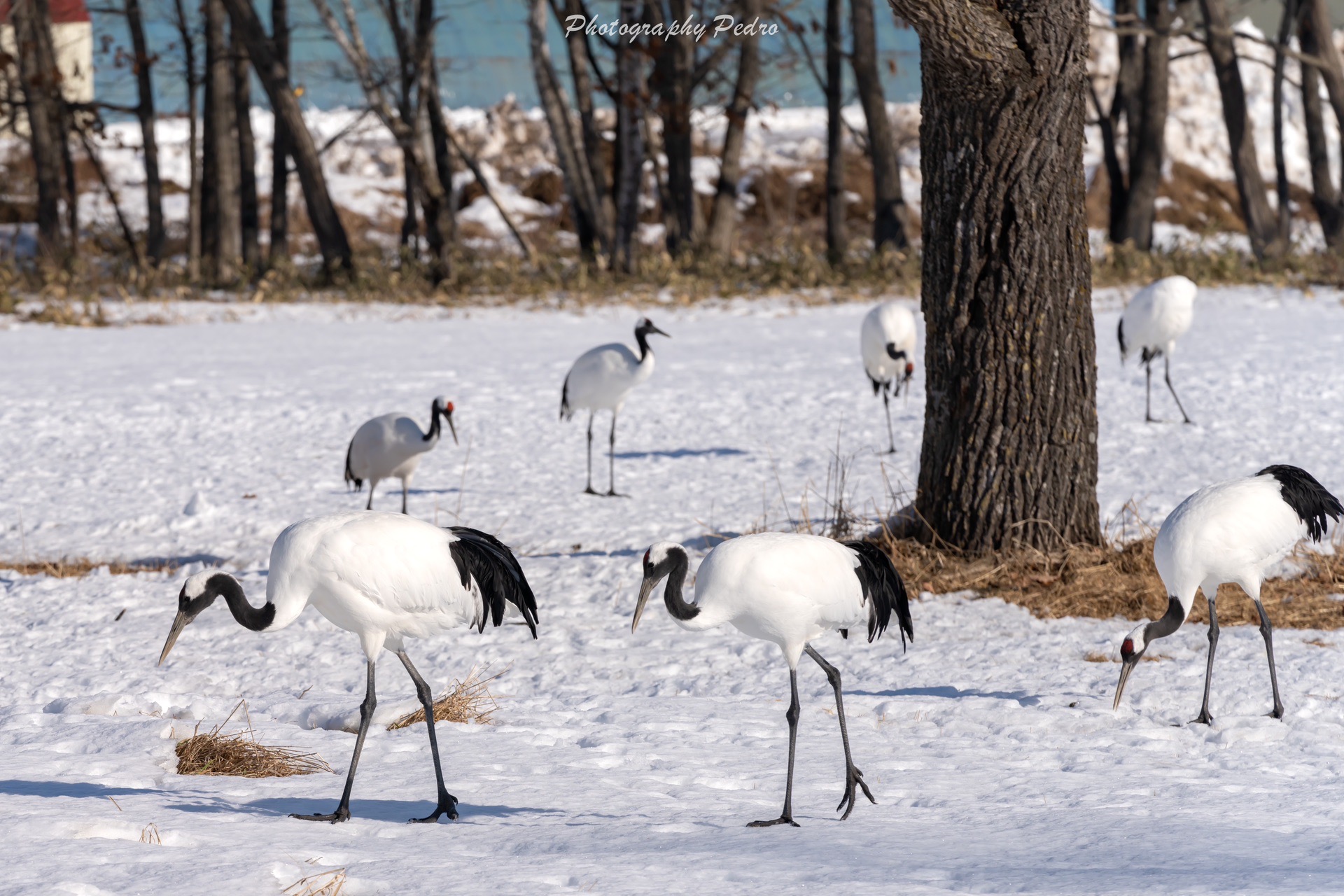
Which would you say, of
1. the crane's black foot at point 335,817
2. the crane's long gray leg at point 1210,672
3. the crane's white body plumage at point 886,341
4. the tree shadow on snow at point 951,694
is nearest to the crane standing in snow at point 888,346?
the crane's white body plumage at point 886,341

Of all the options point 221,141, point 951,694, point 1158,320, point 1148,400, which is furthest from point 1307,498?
point 221,141

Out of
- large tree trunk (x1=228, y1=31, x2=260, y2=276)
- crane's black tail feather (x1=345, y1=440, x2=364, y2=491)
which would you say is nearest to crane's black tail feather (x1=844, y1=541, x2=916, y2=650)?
crane's black tail feather (x1=345, y1=440, x2=364, y2=491)

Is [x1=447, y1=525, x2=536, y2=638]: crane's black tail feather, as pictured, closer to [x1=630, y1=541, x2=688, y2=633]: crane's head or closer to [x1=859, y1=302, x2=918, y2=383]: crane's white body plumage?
[x1=630, y1=541, x2=688, y2=633]: crane's head

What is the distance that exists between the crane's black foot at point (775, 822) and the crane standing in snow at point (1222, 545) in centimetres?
161

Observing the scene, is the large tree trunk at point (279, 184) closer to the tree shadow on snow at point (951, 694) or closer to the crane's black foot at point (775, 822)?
the tree shadow on snow at point (951, 694)

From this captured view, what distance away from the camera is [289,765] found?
468 cm

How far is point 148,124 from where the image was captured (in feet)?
87.5

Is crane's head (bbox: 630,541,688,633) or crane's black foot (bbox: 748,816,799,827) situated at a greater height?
crane's head (bbox: 630,541,688,633)

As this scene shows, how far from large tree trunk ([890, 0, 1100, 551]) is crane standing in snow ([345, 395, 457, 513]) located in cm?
323

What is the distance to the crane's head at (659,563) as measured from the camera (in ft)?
13.9

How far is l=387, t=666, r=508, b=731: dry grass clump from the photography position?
5320mm

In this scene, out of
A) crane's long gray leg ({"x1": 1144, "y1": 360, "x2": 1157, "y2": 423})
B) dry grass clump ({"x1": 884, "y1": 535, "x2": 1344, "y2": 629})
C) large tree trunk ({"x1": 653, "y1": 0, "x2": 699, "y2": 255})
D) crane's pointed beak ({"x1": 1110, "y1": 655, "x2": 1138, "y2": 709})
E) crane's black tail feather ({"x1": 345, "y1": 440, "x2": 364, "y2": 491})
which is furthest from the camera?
large tree trunk ({"x1": 653, "y1": 0, "x2": 699, "y2": 255})

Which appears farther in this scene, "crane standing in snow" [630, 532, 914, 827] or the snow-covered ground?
"crane standing in snow" [630, 532, 914, 827]

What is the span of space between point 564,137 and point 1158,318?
489 inches
